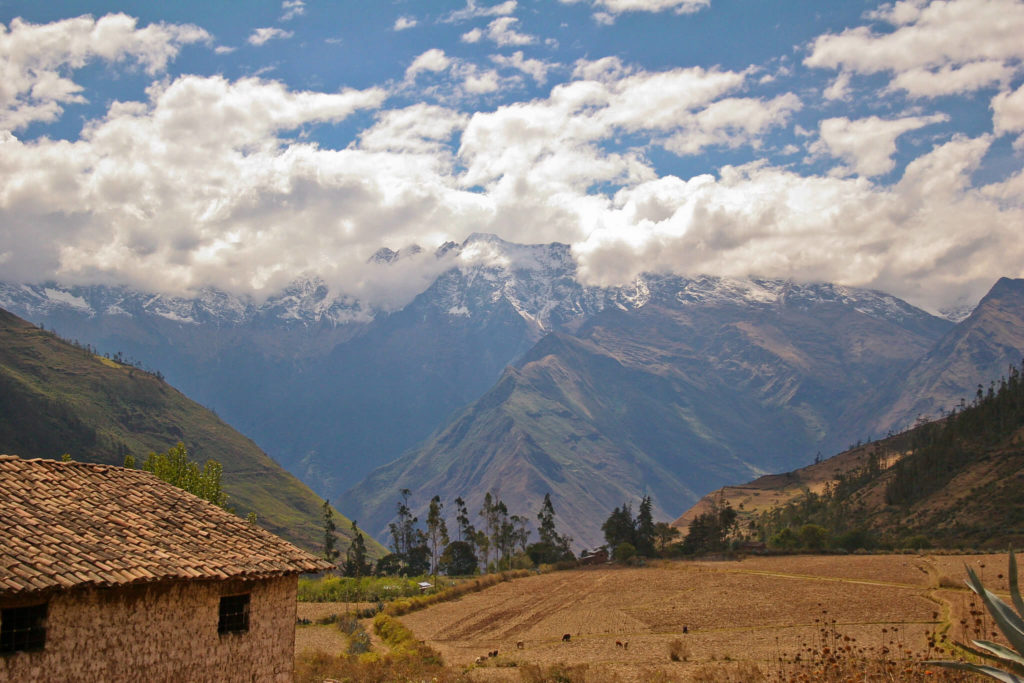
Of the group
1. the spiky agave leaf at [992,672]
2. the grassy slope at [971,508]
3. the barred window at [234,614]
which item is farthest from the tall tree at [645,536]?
the spiky agave leaf at [992,672]

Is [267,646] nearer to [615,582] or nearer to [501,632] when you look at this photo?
[501,632]

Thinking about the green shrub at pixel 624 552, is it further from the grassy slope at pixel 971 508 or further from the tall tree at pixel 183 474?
the tall tree at pixel 183 474

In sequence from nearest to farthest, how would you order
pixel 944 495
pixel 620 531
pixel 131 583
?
pixel 131 583 < pixel 944 495 < pixel 620 531

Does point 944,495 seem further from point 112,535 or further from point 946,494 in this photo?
point 112,535

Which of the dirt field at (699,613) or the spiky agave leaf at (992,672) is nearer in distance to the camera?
the spiky agave leaf at (992,672)

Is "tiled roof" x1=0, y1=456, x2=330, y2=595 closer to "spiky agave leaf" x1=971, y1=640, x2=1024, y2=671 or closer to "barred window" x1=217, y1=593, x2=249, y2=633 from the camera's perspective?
"barred window" x1=217, y1=593, x2=249, y2=633

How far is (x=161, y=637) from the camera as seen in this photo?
22078 mm

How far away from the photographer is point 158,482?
27.6 m

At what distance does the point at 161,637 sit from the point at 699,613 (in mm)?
52174

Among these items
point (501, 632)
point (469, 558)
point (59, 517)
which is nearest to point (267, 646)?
point (59, 517)

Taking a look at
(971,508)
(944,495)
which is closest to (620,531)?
(971,508)

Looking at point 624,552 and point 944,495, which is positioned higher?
point 944,495

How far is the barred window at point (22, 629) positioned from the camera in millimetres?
19562

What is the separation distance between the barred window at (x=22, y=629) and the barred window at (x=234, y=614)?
4.75 meters
